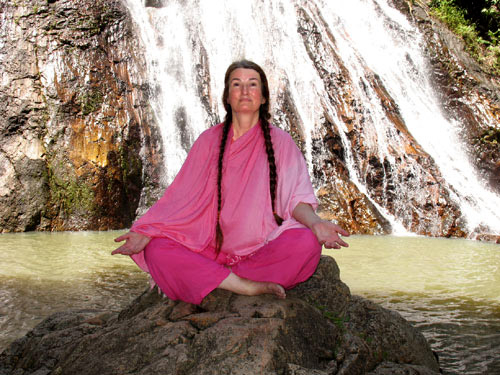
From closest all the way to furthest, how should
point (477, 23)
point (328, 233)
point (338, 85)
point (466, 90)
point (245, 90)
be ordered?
point (328, 233)
point (245, 90)
point (338, 85)
point (466, 90)
point (477, 23)

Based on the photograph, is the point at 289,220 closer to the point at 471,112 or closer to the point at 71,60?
the point at 71,60

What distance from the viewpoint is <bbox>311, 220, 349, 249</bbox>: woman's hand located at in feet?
7.51

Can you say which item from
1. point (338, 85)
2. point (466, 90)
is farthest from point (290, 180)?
point (466, 90)

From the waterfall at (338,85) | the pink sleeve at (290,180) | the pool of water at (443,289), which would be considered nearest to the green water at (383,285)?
the pool of water at (443,289)

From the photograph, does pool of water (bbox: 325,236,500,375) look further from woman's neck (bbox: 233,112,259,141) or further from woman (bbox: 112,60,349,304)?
woman's neck (bbox: 233,112,259,141)

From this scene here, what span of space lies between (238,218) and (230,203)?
11 cm

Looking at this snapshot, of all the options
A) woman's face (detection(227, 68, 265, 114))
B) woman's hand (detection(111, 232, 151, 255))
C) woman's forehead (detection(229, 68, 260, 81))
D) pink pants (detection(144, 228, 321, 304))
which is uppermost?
woman's forehead (detection(229, 68, 260, 81))

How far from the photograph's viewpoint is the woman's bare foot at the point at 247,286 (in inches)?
95.7

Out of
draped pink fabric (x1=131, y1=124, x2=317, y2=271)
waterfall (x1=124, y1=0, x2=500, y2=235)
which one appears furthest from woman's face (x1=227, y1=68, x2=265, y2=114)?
waterfall (x1=124, y1=0, x2=500, y2=235)

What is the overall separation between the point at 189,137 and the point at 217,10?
4895 mm

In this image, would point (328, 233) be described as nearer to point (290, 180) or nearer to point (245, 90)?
point (290, 180)

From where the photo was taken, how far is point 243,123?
2.90 meters

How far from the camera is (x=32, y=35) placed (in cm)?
1252

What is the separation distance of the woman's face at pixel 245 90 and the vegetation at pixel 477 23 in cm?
1489
